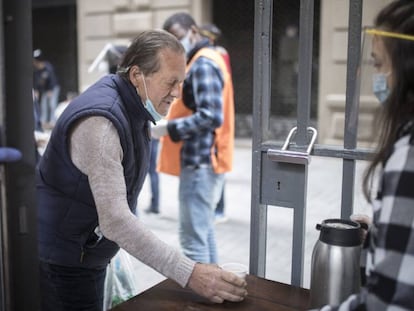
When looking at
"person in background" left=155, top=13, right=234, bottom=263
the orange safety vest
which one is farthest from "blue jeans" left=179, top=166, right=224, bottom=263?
the orange safety vest

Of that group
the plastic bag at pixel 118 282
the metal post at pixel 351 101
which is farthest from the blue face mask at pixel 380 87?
the plastic bag at pixel 118 282

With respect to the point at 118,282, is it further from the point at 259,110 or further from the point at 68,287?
the point at 259,110

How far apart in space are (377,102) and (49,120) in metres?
9.56

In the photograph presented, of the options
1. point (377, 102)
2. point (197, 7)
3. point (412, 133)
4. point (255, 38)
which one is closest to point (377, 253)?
point (412, 133)

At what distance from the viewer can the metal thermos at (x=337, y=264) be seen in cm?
130

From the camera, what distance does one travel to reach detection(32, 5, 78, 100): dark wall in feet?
37.0

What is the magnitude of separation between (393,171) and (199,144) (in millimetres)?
2215

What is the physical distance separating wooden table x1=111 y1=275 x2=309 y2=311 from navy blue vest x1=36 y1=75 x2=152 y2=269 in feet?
0.92

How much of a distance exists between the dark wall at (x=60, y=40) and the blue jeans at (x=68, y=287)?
9.52 meters

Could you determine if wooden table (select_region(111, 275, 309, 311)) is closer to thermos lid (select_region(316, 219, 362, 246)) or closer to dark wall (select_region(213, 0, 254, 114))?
thermos lid (select_region(316, 219, 362, 246))

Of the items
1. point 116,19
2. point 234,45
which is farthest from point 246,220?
point 116,19

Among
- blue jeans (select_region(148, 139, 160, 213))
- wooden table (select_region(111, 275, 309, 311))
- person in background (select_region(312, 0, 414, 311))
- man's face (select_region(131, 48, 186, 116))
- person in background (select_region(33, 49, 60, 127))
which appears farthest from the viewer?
person in background (select_region(33, 49, 60, 127))

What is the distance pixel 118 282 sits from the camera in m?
2.13

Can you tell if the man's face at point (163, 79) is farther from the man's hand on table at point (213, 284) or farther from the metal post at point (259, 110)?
the man's hand on table at point (213, 284)
